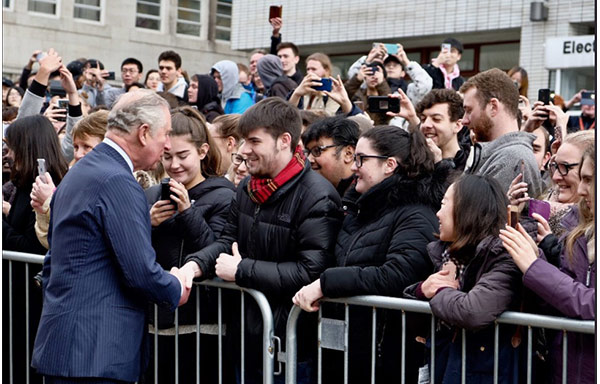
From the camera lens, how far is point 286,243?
4.54 metres

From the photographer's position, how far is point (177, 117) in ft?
Answer: 17.0

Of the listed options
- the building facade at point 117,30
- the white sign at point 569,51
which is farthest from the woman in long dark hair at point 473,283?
the building facade at point 117,30

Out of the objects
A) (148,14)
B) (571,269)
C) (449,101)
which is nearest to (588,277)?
(571,269)

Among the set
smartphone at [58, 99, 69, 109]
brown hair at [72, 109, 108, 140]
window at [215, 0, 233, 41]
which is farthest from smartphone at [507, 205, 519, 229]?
window at [215, 0, 233, 41]

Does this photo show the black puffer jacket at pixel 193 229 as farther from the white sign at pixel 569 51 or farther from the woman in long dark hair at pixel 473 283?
the white sign at pixel 569 51

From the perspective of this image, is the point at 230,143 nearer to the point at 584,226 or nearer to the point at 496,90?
the point at 496,90

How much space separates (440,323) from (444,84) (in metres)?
5.28

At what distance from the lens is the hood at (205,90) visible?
9.62 meters

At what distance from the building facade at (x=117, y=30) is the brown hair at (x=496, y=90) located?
17327 mm

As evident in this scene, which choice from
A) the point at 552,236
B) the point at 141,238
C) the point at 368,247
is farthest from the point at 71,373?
→ the point at 552,236

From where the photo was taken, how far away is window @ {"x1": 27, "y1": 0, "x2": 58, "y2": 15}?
22.9 m

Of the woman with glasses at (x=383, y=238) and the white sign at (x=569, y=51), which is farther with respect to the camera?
the white sign at (x=569, y=51)

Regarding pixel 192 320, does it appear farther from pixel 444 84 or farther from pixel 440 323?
pixel 444 84

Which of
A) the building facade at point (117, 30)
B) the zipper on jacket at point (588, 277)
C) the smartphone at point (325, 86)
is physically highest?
the building facade at point (117, 30)
